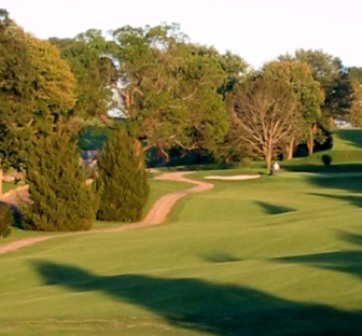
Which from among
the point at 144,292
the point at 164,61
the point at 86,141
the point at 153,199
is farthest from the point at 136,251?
the point at 86,141

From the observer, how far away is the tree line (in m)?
→ 49.0

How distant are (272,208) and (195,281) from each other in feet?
110

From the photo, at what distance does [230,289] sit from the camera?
1866cm

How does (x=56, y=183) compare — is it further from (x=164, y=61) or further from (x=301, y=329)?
(x=301, y=329)

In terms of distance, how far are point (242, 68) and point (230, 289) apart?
91.7m

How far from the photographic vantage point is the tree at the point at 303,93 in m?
93.8

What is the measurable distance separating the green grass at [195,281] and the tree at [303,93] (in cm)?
5108

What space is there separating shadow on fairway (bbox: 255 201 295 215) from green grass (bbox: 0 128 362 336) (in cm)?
858

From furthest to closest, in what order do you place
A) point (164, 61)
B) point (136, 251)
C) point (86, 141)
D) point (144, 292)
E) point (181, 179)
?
point (86, 141) < point (181, 179) < point (164, 61) < point (136, 251) < point (144, 292)

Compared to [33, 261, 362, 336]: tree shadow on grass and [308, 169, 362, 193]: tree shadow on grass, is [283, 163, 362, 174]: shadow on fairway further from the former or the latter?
[33, 261, 362, 336]: tree shadow on grass

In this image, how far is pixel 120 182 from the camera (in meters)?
52.3

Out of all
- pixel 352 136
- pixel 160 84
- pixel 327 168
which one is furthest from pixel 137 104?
pixel 352 136

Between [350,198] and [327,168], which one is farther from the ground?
[327,168]

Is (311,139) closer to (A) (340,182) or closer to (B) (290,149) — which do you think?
(B) (290,149)
